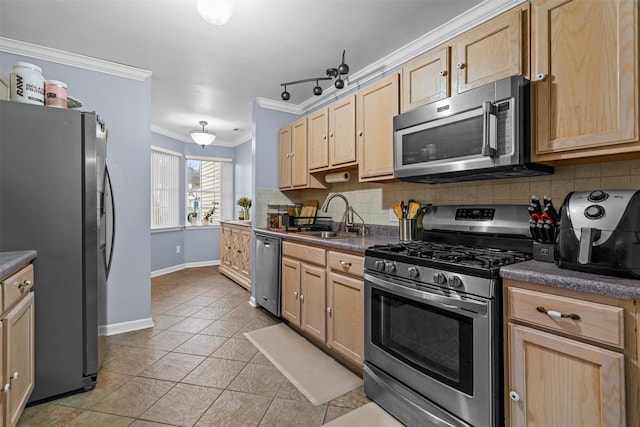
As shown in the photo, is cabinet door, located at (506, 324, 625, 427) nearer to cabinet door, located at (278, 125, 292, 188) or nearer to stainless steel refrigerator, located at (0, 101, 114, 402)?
stainless steel refrigerator, located at (0, 101, 114, 402)

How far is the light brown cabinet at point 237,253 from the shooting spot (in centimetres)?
452

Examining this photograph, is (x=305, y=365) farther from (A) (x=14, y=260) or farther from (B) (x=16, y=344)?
(A) (x=14, y=260)

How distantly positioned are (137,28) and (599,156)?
9.73 ft

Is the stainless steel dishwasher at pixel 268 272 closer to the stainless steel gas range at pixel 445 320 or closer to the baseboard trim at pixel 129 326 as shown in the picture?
the baseboard trim at pixel 129 326

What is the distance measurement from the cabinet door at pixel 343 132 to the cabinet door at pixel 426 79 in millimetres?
594

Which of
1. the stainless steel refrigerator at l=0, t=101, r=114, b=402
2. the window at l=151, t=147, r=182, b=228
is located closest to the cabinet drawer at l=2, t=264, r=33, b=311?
the stainless steel refrigerator at l=0, t=101, r=114, b=402

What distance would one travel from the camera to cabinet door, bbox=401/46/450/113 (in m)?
1.94

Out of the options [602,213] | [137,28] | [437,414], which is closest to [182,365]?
[437,414]

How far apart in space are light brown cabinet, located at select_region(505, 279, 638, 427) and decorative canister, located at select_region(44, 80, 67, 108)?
2.82 metres

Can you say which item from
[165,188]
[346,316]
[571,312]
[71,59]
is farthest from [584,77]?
[165,188]

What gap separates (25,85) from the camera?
1916mm

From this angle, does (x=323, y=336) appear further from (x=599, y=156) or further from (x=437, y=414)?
(x=599, y=156)

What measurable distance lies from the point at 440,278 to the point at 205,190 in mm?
5617

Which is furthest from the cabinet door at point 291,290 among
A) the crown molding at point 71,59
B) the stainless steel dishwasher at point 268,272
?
the crown molding at point 71,59
